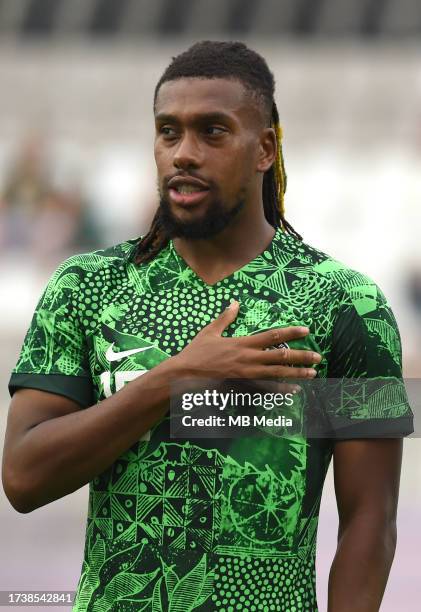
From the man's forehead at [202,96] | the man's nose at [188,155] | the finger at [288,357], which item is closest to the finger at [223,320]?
the finger at [288,357]

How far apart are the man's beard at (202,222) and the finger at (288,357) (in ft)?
1.13

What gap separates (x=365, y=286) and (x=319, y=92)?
17559mm

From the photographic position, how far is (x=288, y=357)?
2.99 m

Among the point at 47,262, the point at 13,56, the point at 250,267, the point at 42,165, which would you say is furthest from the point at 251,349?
the point at 13,56

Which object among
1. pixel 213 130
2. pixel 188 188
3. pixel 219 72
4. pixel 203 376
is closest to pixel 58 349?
pixel 203 376

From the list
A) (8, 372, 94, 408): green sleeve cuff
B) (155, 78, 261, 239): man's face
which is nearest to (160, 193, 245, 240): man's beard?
(155, 78, 261, 239): man's face

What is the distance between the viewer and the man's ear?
10.8 ft

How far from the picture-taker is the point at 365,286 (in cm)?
316

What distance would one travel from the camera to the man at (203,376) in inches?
117

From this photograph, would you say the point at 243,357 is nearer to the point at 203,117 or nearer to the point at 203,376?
the point at 203,376

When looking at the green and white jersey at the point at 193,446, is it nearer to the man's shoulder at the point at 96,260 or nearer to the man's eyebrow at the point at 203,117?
the man's shoulder at the point at 96,260

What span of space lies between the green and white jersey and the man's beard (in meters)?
0.09

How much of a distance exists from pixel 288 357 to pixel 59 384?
509mm

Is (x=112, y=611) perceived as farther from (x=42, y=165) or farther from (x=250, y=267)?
(x=42, y=165)
